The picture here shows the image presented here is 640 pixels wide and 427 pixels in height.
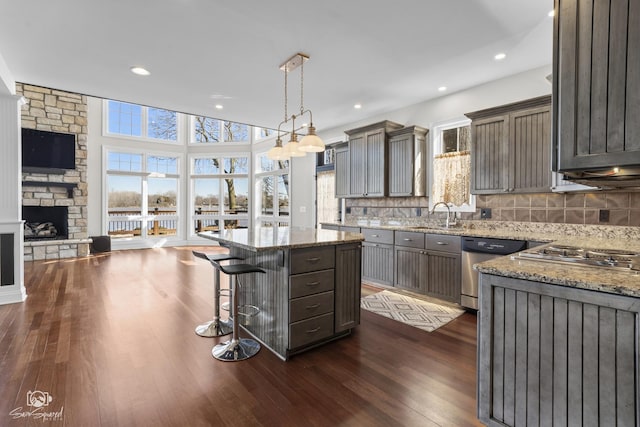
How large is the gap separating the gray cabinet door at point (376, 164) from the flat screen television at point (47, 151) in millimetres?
6454

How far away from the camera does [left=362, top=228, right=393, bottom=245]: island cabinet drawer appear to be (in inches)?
165

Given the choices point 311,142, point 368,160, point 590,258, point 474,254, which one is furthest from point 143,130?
point 590,258

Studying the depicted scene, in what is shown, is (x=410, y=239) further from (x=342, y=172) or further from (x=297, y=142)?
(x=342, y=172)

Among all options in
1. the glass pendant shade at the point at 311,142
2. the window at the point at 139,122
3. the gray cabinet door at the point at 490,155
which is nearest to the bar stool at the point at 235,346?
the glass pendant shade at the point at 311,142

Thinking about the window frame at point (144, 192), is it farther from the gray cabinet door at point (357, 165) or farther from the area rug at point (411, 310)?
the area rug at point (411, 310)

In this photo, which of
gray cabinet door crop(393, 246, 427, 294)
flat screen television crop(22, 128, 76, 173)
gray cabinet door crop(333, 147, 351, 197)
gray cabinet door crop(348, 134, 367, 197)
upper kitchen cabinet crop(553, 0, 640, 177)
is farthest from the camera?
flat screen television crop(22, 128, 76, 173)

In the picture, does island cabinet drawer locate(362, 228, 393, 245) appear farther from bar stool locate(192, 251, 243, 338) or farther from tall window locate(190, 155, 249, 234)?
tall window locate(190, 155, 249, 234)

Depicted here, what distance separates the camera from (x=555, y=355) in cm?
129

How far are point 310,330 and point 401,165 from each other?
3.01 metres

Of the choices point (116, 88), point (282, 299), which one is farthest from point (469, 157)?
point (116, 88)

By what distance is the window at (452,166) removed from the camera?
13.8ft

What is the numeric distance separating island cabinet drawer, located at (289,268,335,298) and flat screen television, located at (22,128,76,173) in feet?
22.9

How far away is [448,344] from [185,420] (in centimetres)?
211

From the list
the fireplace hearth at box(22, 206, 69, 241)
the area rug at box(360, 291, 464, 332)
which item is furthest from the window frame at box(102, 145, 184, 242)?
the area rug at box(360, 291, 464, 332)
